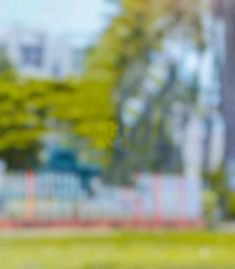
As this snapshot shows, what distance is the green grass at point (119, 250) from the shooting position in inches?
92.1

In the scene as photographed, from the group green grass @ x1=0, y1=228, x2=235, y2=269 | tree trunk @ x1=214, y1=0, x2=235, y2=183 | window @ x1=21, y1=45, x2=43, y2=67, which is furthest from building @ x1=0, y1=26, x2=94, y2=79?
green grass @ x1=0, y1=228, x2=235, y2=269

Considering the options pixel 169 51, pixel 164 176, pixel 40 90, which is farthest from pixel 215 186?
pixel 40 90

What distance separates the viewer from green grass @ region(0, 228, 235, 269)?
2.34 m

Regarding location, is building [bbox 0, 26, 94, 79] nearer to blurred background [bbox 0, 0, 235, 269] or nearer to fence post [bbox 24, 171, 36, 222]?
blurred background [bbox 0, 0, 235, 269]

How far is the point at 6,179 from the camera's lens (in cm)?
328

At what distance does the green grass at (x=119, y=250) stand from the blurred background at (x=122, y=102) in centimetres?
10

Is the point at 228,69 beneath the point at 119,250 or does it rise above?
above

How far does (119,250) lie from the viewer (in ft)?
9.00

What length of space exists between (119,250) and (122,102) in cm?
62

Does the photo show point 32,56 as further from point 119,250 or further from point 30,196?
point 119,250

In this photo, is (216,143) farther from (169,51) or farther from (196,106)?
(169,51)

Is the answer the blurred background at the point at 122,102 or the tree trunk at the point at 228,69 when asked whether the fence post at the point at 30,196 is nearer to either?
the blurred background at the point at 122,102

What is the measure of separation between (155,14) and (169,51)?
0.19m

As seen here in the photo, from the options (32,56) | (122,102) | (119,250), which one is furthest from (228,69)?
(32,56)
